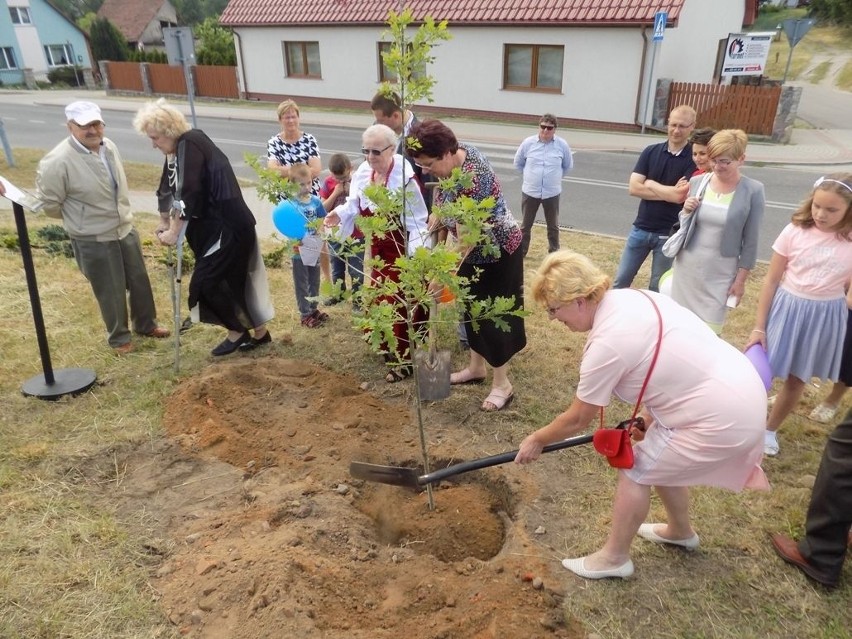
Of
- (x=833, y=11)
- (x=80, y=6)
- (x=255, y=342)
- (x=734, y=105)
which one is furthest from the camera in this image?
(x=80, y=6)

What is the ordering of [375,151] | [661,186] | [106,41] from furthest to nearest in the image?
[106,41] < [661,186] < [375,151]

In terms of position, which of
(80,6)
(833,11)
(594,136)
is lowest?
(594,136)

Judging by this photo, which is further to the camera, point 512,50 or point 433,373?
point 512,50

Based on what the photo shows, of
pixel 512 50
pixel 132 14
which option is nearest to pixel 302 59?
pixel 512 50

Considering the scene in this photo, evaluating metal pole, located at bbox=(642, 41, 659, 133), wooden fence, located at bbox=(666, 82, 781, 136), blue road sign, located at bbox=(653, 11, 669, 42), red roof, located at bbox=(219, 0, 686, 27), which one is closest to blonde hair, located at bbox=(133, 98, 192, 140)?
red roof, located at bbox=(219, 0, 686, 27)

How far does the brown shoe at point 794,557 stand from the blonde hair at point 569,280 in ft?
5.72

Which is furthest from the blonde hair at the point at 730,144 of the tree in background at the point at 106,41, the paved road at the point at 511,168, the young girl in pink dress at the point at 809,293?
the tree in background at the point at 106,41

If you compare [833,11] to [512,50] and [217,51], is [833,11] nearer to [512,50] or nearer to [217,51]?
[512,50]

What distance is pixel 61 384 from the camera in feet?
15.0

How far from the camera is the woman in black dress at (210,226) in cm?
→ 437

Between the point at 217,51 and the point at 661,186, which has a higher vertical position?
the point at 217,51

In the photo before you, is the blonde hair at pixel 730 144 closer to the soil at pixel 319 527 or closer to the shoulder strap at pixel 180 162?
the soil at pixel 319 527

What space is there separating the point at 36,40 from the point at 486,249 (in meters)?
48.3

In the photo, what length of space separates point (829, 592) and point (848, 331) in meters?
1.57
